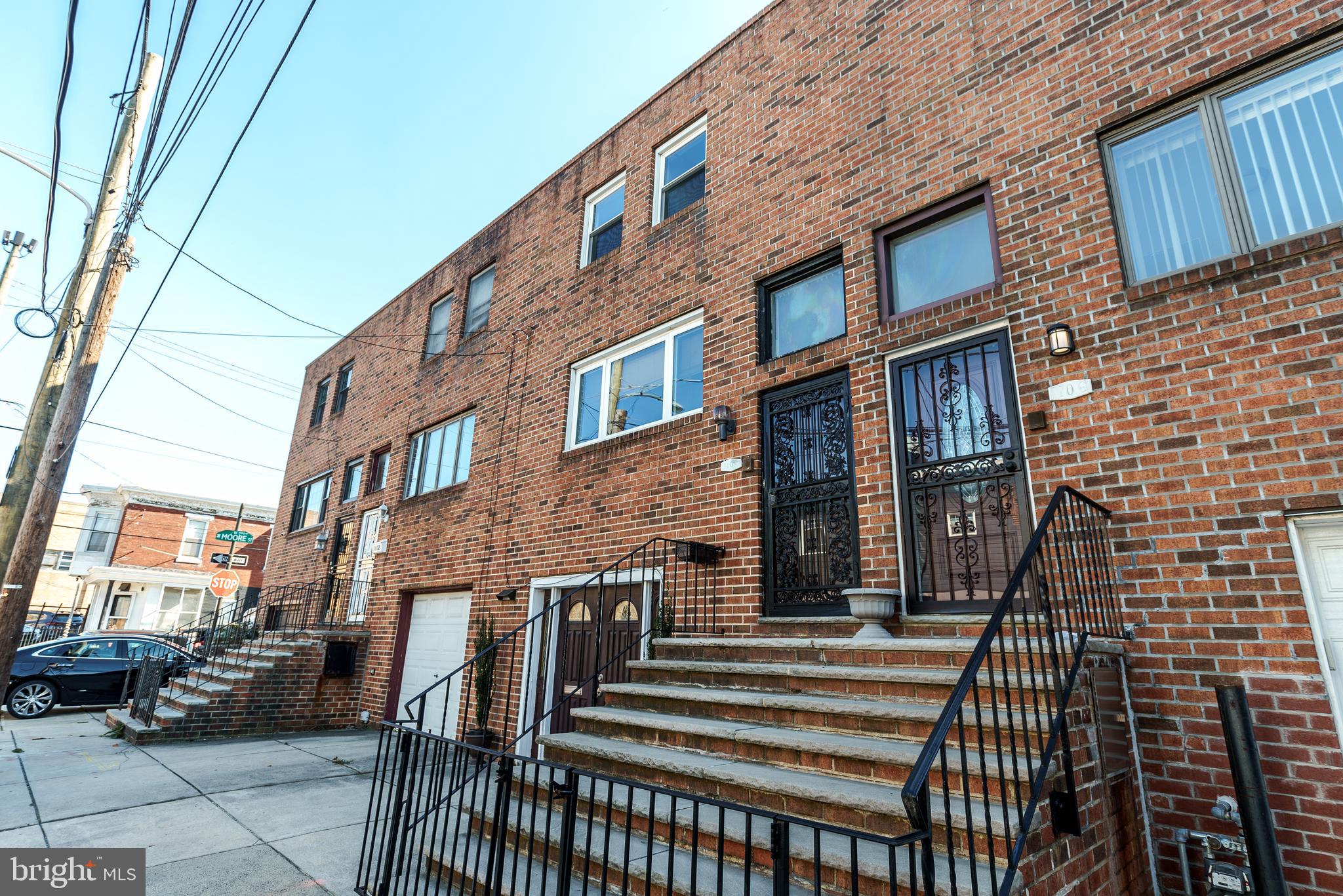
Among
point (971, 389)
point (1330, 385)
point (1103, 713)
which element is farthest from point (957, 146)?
point (1103, 713)

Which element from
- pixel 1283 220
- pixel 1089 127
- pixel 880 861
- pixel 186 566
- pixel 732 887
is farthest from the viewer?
pixel 186 566

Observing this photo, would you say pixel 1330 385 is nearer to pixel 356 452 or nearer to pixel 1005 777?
pixel 1005 777

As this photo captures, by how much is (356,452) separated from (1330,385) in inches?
556

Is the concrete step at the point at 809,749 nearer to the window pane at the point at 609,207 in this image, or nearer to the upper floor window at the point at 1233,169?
the upper floor window at the point at 1233,169

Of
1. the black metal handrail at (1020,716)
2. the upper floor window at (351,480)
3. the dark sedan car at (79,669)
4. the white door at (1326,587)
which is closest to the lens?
the black metal handrail at (1020,716)

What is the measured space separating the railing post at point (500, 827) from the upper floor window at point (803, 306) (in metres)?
4.34

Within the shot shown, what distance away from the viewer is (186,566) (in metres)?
29.0

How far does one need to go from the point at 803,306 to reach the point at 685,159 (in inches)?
125

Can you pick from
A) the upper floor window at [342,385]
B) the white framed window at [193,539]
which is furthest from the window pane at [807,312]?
the white framed window at [193,539]

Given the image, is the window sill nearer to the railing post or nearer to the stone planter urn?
the stone planter urn

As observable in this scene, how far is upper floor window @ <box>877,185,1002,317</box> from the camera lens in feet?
16.9

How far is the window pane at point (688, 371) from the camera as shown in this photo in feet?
23.1

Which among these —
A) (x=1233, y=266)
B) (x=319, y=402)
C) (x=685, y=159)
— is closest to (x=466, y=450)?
(x=685, y=159)

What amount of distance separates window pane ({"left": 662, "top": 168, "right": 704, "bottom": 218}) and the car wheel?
41.9 ft
